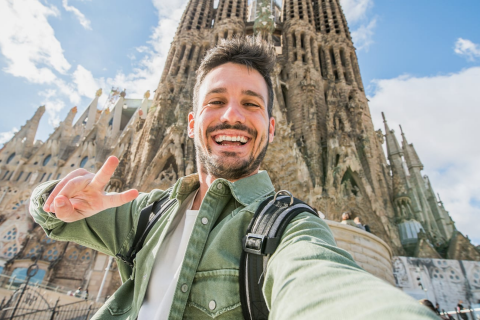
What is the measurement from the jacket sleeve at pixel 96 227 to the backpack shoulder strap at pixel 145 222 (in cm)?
6

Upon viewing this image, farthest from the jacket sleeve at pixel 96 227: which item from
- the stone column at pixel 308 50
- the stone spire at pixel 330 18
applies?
the stone spire at pixel 330 18

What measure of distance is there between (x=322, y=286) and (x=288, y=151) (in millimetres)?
13711

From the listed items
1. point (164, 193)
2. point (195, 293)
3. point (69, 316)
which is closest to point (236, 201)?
point (195, 293)

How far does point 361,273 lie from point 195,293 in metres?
0.55

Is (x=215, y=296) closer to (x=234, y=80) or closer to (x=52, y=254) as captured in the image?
(x=234, y=80)

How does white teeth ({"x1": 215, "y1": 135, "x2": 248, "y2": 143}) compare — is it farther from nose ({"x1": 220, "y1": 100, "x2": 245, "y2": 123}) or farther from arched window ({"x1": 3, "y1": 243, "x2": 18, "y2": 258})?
arched window ({"x1": 3, "y1": 243, "x2": 18, "y2": 258})

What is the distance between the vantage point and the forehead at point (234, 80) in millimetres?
1487

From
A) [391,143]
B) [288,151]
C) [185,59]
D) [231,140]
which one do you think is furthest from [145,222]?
[391,143]

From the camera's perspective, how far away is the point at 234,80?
149cm

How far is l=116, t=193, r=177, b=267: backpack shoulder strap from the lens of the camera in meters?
1.26

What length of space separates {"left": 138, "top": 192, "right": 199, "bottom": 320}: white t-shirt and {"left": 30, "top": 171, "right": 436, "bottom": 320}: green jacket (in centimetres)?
3

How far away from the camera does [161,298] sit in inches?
41.1

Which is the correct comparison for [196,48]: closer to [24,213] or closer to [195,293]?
[24,213]

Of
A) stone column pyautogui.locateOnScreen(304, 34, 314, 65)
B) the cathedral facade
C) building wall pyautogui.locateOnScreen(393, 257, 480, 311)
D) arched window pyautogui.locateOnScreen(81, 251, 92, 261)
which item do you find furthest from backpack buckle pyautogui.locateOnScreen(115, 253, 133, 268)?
stone column pyautogui.locateOnScreen(304, 34, 314, 65)
